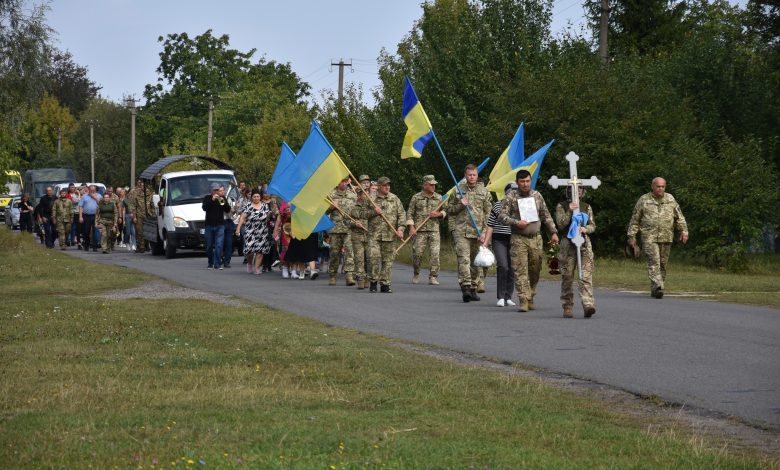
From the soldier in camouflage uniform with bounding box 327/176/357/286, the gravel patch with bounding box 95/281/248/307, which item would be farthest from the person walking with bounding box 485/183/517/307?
the soldier in camouflage uniform with bounding box 327/176/357/286

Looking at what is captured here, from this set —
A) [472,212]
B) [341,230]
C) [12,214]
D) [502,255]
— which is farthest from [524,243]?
[12,214]

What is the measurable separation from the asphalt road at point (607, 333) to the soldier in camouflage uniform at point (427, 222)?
19.4 inches

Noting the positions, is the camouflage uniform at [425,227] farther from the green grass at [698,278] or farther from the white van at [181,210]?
the white van at [181,210]

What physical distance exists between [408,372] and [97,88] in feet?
395

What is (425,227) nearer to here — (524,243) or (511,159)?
(511,159)

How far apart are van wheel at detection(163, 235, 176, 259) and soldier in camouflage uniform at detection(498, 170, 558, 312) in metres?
18.4

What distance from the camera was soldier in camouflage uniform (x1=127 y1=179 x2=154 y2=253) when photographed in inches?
1496

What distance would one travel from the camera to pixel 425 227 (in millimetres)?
22812

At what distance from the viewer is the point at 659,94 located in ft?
111

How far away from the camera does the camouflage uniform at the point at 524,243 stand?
16.8 meters

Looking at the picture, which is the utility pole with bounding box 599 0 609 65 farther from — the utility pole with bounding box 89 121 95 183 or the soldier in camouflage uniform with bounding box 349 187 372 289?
the utility pole with bounding box 89 121 95 183

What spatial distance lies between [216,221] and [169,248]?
6.10 meters

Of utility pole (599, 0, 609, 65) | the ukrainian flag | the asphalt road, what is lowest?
the asphalt road

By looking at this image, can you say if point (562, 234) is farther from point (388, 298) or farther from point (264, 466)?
point (264, 466)
